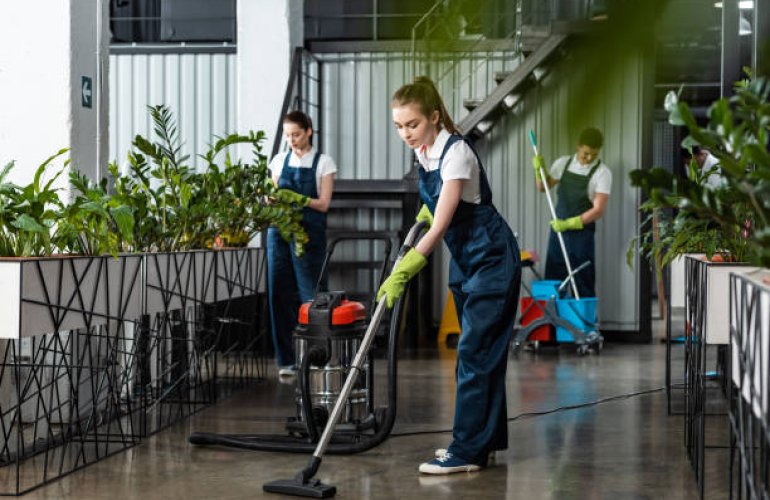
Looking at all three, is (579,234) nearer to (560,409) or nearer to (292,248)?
(292,248)

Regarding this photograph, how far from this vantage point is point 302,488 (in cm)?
323

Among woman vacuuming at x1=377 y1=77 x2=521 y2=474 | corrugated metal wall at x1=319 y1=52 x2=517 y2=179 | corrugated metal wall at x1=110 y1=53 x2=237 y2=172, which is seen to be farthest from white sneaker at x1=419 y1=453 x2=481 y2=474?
corrugated metal wall at x1=110 y1=53 x2=237 y2=172

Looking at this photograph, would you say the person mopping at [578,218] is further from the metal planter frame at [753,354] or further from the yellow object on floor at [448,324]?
the metal planter frame at [753,354]

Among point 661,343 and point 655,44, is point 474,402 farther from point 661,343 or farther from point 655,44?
point 661,343

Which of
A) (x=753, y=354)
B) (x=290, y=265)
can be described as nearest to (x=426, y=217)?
(x=753, y=354)

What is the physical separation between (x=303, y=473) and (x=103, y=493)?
0.66m

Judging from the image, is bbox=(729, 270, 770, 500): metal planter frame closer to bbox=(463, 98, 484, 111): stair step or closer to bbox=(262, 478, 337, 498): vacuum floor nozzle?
bbox=(262, 478, 337, 498): vacuum floor nozzle

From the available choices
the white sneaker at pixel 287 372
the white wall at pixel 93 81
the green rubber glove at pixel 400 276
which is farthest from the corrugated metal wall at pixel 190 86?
the green rubber glove at pixel 400 276

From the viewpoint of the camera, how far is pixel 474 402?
11.5ft

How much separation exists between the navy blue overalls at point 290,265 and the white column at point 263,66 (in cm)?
120

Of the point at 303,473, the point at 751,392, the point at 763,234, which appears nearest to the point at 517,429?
the point at 303,473

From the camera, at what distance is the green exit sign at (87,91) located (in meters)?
4.64

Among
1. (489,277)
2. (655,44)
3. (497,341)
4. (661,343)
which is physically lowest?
(661,343)

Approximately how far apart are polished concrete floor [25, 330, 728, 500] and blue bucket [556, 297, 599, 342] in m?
1.56
